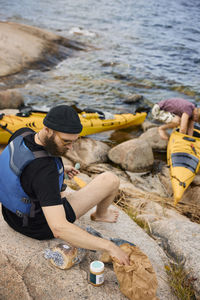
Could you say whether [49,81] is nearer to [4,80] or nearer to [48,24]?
[4,80]

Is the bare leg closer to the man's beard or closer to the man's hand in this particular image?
the man's hand

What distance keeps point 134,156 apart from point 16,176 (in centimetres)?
422

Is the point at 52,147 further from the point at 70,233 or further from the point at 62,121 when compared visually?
the point at 70,233

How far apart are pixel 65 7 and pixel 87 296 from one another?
3081 cm

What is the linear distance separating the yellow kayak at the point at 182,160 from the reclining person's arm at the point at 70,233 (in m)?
3.15

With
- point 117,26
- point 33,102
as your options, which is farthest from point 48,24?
point 33,102

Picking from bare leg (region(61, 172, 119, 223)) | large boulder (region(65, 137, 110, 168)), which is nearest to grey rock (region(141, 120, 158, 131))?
large boulder (region(65, 137, 110, 168))

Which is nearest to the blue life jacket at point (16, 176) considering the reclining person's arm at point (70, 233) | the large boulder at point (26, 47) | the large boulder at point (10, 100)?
the reclining person's arm at point (70, 233)

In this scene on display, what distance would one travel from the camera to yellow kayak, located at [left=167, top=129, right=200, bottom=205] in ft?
17.6

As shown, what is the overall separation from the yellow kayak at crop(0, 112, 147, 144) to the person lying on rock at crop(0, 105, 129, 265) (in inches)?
144

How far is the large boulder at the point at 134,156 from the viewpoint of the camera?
247 inches

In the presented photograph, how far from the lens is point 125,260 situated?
2254 millimetres

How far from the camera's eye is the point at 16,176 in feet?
7.47

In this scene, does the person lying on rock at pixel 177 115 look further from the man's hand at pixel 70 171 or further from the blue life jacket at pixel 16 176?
the blue life jacket at pixel 16 176
